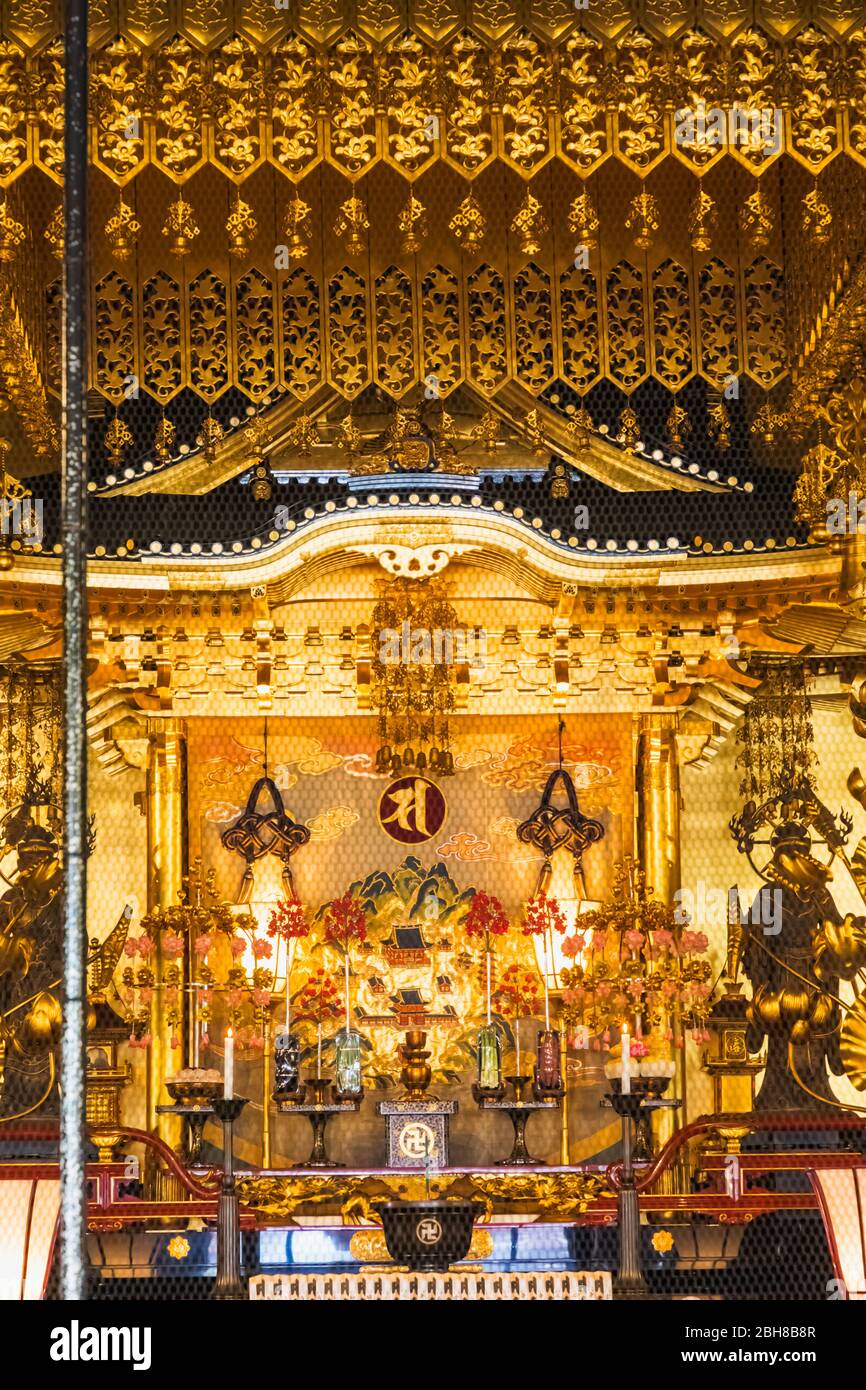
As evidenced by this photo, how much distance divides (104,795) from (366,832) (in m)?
1.07

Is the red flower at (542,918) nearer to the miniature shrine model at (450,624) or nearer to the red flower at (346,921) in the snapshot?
the miniature shrine model at (450,624)

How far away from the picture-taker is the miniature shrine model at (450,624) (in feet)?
23.3

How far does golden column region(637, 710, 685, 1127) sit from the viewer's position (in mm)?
8711

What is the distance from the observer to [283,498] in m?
8.34

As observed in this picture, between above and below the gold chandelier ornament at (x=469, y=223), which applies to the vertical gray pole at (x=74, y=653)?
below

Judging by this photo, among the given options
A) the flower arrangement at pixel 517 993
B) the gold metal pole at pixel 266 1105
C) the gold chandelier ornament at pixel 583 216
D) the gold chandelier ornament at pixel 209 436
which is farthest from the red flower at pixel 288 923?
the gold chandelier ornament at pixel 583 216

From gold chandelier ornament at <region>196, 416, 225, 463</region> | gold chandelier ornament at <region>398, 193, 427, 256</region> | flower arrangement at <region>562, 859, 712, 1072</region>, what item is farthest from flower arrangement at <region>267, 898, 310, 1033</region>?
gold chandelier ornament at <region>398, 193, 427, 256</region>

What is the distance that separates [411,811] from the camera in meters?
8.90

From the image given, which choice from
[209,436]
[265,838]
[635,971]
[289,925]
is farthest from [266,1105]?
[209,436]

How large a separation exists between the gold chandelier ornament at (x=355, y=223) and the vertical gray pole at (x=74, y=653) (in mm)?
1976

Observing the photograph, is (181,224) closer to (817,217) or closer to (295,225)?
(295,225)

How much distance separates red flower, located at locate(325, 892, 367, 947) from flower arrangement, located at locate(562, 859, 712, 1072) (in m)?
0.83

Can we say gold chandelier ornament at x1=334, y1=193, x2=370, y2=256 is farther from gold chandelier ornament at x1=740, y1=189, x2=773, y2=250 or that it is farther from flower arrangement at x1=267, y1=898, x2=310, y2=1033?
flower arrangement at x1=267, y1=898, x2=310, y2=1033

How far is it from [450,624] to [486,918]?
1.20m
